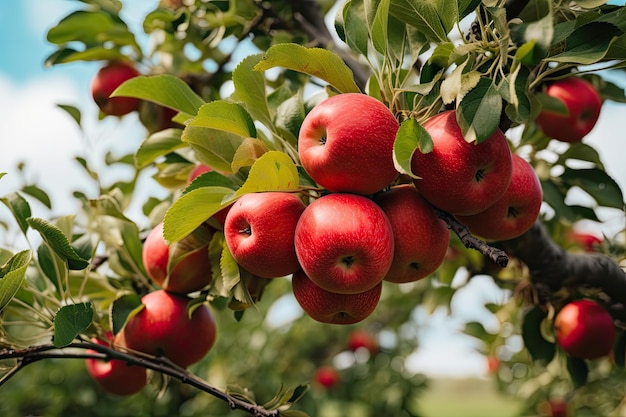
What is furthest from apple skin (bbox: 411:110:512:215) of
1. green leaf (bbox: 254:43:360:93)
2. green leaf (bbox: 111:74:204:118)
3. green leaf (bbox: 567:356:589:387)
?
green leaf (bbox: 567:356:589:387)

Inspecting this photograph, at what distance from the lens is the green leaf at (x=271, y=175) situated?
769 mm

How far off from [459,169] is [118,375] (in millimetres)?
826

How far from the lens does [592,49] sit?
2.57ft

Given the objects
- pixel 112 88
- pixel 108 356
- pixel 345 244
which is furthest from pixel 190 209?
pixel 112 88

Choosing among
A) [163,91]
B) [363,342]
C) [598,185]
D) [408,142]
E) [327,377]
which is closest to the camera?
[408,142]

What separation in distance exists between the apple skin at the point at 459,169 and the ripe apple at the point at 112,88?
876 millimetres

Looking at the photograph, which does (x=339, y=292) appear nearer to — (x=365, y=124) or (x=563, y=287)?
(x=365, y=124)

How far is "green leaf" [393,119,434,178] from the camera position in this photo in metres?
0.71

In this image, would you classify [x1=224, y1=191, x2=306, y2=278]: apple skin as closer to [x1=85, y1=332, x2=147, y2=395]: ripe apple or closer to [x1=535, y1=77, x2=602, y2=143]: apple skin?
[x1=85, y1=332, x2=147, y2=395]: ripe apple

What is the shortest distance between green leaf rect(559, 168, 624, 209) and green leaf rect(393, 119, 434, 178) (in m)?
0.78

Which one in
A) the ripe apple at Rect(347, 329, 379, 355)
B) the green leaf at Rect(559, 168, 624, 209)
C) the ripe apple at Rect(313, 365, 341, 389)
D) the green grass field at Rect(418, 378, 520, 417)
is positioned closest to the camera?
the green leaf at Rect(559, 168, 624, 209)

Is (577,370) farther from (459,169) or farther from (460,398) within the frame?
(460,398)

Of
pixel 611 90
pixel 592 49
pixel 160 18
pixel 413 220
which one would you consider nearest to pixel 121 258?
pixel 160 18

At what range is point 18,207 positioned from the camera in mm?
1046
